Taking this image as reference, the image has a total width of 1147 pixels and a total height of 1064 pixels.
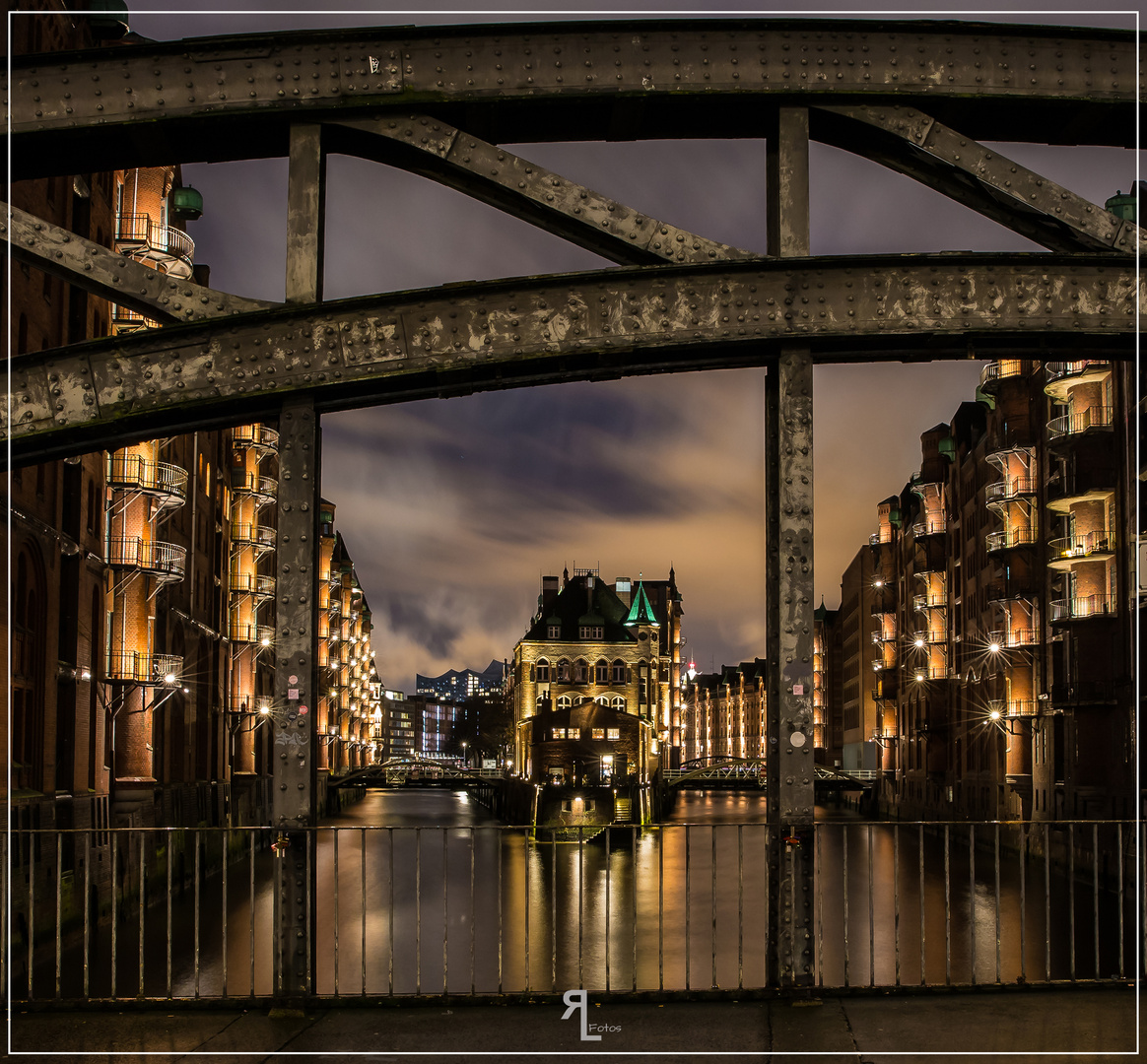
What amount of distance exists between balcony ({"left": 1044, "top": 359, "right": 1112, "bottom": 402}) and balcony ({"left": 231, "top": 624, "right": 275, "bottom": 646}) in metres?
31.9

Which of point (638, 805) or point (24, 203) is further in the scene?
point (638, 805)

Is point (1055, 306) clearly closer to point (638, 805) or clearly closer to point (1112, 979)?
point (1112, 979)

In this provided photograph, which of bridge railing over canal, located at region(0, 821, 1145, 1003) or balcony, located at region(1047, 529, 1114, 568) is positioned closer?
bridge railing over canal, located at region(0, 821, 1145, 1003)

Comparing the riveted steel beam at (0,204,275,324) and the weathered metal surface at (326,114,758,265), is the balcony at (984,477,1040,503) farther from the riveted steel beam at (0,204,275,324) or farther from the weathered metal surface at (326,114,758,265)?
the riveted steel beam at (0,204,275,324)

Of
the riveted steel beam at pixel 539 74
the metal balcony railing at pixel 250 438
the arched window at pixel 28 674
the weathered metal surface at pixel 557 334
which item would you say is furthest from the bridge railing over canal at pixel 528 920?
the metal balcony railing at pixel 250 438

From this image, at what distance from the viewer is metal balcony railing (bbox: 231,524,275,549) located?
53.8m

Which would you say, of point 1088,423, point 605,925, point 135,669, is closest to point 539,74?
point 605,925

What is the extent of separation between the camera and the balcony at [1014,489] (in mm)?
48469

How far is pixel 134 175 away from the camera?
3303 centimetres

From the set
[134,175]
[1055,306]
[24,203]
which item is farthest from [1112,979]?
[134,175]

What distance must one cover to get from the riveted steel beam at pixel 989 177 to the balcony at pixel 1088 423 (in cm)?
3156

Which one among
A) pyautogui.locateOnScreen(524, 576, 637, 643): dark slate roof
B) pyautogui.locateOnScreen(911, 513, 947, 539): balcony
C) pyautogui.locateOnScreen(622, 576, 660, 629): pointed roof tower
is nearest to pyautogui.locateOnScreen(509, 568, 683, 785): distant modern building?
pyautogui.locateOnScreen(524, 576, 637, 643): dark slate roof

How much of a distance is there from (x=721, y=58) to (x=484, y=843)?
6367 cm

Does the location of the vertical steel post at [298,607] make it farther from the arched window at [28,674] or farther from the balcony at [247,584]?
the balcony at [247,584]
